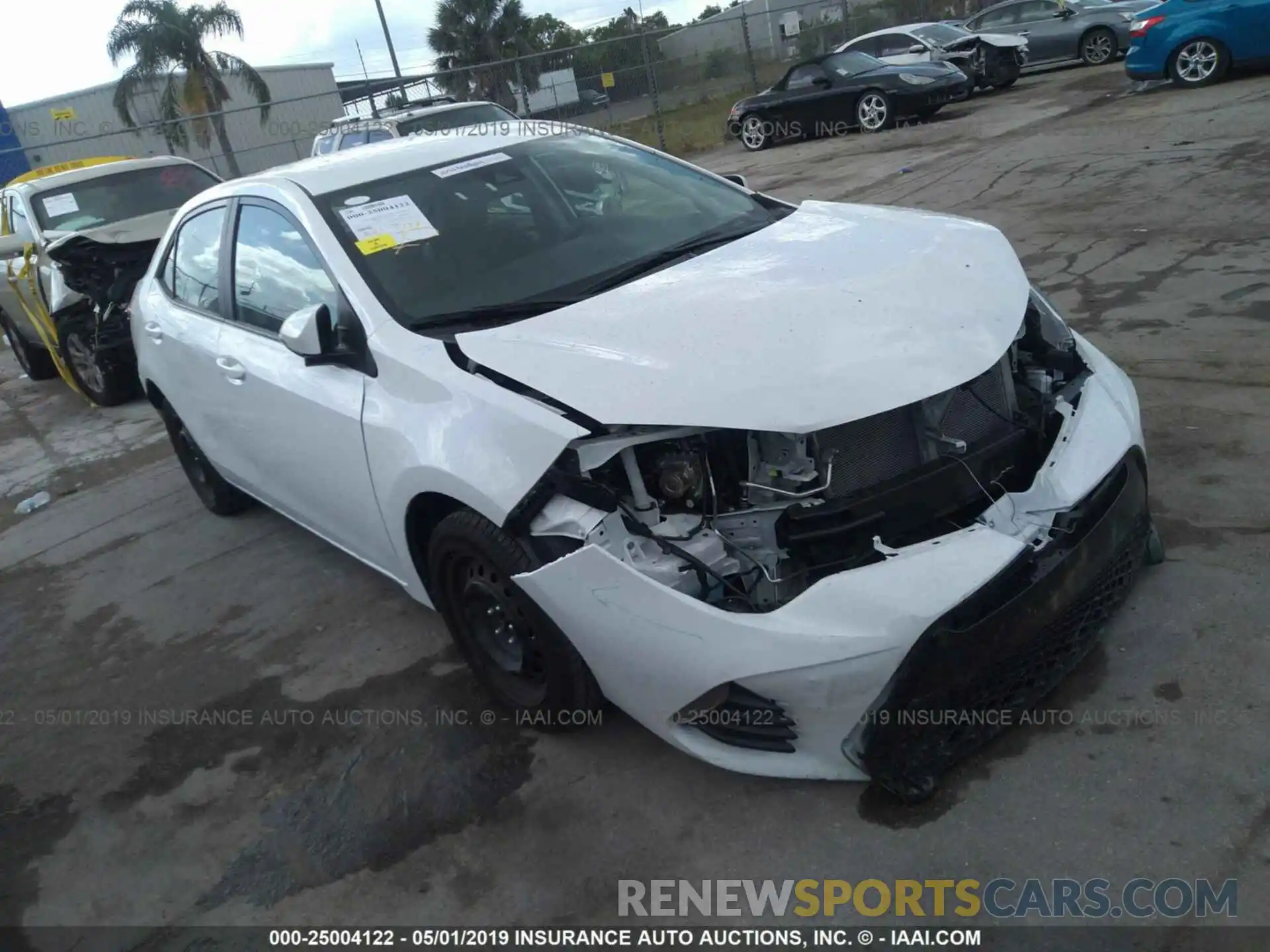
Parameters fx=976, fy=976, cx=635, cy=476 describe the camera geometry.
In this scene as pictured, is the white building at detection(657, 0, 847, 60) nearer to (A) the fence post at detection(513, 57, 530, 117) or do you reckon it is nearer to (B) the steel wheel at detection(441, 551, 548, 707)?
(A) the fence post at detection(513, 57, 530, 117)

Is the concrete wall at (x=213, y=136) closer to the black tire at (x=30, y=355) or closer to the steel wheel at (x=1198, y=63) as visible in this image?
the black tire at (x=30, y=355)

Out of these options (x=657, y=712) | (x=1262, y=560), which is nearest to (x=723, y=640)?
(x=657, y=712)

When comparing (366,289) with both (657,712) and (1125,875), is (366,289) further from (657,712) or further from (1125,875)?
(1125,875)

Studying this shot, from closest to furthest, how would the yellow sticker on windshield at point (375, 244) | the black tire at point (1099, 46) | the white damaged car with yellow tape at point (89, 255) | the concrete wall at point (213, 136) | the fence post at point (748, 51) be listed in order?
the yellow sticker on windshield at point (375, 244)
the white damaged car with yellow tape at point (89, 255)
the black tire at point (1099, 46)
the concrete wall at point (213, 136)
the fence post at point (748, 51)

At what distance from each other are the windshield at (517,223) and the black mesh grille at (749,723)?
1.37 meters

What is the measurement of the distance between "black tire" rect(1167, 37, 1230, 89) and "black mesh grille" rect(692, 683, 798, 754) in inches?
505

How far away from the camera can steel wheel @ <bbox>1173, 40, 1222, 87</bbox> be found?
11.9m

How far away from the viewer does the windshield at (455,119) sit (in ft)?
39.1

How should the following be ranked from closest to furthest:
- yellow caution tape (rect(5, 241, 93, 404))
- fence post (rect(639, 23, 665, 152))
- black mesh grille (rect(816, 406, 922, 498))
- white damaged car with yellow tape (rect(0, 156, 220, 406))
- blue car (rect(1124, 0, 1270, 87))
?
black mesh grille (rect(816, 406, 922, 498)) → white damaged car with yellow tape (rect(0, 156, 220, 406)) → yellow caution tape (rect(5, 241, 93, 404)) → blue car (rect(1124, 0, 1270, 87)) → fence post (rect(639, 23, 665, 152))

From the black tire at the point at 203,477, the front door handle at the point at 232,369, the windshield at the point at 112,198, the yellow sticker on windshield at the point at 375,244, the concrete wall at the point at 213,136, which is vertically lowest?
the black tire at the point at 203,477

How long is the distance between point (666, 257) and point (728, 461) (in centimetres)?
102

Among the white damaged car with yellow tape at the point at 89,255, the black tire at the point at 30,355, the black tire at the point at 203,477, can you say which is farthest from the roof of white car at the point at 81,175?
the black tire at the point at 203,477

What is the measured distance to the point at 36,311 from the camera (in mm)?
8242

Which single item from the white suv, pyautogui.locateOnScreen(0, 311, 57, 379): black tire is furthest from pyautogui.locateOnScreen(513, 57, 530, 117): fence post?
pyautogui.locateOnScreen(0, 311, 57, 379): black tire
